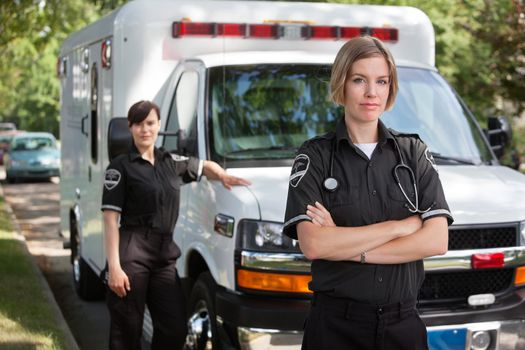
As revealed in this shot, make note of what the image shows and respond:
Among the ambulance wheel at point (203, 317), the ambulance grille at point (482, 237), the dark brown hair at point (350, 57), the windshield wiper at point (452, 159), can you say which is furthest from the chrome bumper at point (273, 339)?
the dark brown hair at point (350, 57)

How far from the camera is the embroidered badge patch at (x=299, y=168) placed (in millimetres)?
3180

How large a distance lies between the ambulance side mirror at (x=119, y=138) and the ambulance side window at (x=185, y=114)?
382 mm

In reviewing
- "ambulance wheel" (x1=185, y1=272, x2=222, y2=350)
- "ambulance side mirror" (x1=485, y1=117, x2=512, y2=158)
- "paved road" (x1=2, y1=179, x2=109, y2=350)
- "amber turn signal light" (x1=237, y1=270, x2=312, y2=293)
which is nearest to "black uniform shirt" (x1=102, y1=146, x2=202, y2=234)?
"ambulance wheel" (x1=185, y1=272, x2=222, y2=350)

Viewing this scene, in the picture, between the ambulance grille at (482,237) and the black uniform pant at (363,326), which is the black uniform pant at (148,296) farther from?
the black uniform pant at (363,326)

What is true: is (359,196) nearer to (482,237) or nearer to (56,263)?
(482,237)

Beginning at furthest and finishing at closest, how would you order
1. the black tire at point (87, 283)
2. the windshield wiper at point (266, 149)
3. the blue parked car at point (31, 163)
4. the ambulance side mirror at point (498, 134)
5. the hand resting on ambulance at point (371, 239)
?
the blue parked car at point (31, 163), the black tire at point (87, 283), the ambulance side mirror at point (498, 134), the windshield wiper at point (266, 149), the hand resting on ambulance at point (371, 239)

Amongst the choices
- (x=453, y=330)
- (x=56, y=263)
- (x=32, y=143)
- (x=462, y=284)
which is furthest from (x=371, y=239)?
(x=32, y=143)

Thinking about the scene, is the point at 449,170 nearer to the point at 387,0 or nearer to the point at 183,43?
the point at 183,43

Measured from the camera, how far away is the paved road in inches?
302

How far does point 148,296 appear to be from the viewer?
5188 mm

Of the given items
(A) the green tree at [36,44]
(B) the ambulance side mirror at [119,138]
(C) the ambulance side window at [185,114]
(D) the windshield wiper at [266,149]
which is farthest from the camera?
(A) the green tree at [36,44]

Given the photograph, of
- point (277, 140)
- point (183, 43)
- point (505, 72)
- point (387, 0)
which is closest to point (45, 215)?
point (387, 0)

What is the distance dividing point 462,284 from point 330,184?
2106 millimetres

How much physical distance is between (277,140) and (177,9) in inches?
63.9
